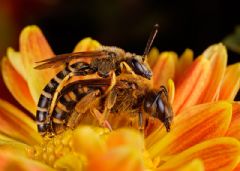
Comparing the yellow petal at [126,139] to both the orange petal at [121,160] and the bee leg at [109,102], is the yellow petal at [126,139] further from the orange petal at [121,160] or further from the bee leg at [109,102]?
the bee leg at [109,102]

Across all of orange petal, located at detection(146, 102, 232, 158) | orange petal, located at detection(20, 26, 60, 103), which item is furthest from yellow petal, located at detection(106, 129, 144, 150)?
orange petal, located at detection(20, 26, 60, 103)

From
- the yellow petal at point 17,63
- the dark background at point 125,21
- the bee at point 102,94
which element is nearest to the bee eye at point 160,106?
the bee at point 102,94

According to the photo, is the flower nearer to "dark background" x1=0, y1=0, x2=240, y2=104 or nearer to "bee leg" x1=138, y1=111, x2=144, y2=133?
"bee leg" x1=138, y1=111, x2=144, y2=133

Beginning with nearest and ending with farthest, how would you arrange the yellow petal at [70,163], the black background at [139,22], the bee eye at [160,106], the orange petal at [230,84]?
the yellow petal at [70,163] < the bee eye at [160,106] < the orange petal at [230,84] < the black background at [139,22]

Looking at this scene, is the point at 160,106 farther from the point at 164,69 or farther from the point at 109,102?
the point at 164,69

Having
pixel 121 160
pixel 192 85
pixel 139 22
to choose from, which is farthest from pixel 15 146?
pixel 139 22

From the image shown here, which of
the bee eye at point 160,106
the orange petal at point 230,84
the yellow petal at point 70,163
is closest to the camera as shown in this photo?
the yellow petal at point 70,163
